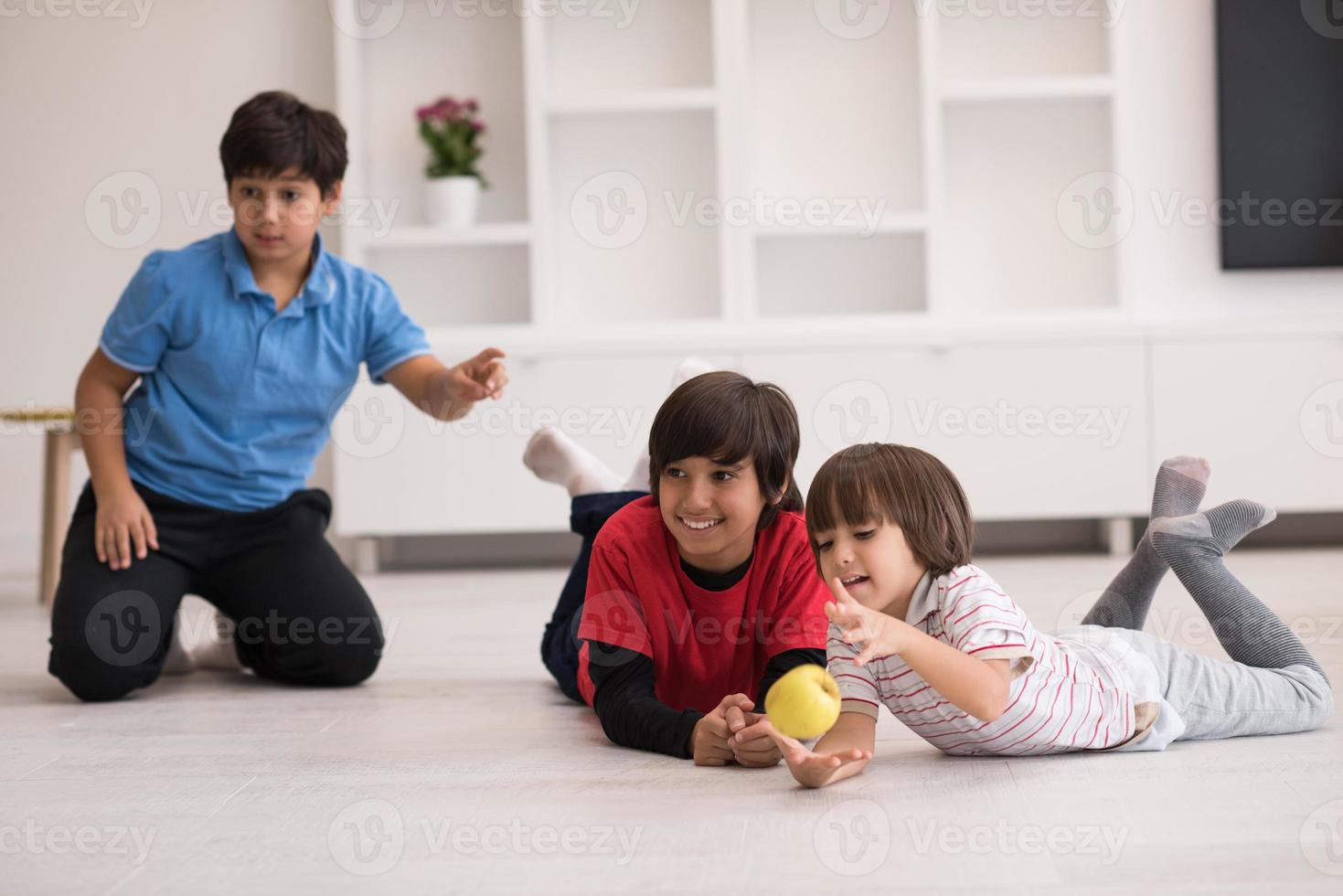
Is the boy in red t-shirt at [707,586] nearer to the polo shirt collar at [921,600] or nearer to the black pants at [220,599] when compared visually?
the polo shirt collar at [921,600]

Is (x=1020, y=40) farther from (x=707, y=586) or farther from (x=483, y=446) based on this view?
(x=707, y=586)

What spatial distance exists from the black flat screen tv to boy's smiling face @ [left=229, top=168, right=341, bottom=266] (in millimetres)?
2645

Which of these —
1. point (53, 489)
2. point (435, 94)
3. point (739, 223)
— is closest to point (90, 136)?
point (435, 94)

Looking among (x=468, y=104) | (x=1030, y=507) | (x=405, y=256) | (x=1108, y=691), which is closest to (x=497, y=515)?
(x=405, y=256)

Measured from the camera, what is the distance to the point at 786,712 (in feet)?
3.91

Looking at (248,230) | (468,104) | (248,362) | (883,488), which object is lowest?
(883,488)

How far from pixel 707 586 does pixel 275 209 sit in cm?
89

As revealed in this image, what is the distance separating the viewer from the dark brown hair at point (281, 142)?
1934 mm

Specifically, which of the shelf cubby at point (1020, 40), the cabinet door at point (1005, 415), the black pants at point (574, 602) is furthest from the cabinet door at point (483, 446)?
the black pants at point (574, 602)

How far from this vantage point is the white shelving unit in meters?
3.48

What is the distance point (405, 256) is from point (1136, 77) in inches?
82.0

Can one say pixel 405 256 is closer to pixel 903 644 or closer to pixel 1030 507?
pixel 1030 507

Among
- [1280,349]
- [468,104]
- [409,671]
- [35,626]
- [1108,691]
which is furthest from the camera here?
[468,104]

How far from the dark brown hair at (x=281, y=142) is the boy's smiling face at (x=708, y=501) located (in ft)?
2.70
